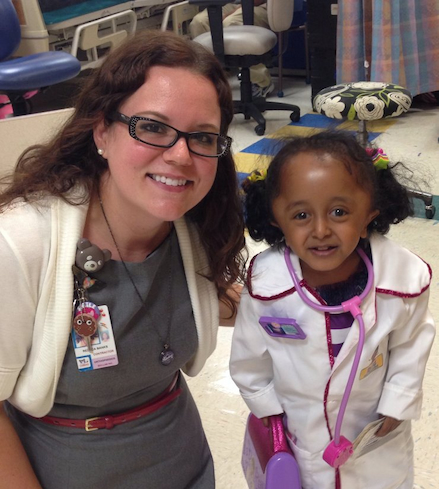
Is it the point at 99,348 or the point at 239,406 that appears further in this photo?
the point at 239,406

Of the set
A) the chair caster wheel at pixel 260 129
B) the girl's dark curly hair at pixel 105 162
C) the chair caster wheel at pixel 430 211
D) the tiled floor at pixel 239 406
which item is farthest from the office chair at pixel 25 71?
the chair caster wheel at pixel 430 211

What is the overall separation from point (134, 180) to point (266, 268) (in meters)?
0.29

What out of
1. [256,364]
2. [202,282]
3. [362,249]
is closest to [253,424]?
[256,364]

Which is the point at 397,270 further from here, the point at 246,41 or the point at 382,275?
the point at 246,41

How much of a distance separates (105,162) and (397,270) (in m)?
0.56

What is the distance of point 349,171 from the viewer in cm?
99

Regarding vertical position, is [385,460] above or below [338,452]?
below

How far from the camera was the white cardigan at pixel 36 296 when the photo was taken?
37.7 inches

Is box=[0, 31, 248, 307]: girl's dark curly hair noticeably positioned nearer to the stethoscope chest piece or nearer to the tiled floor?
the stethoscope chest piece

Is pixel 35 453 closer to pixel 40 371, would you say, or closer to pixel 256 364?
pixel 40 371

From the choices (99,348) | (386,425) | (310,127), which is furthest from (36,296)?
(310,127)

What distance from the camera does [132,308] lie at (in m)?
1.07

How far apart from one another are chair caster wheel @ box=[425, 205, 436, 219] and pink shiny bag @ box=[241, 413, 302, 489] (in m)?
1.84

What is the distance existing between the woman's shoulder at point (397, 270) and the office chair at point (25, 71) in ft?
7.24
